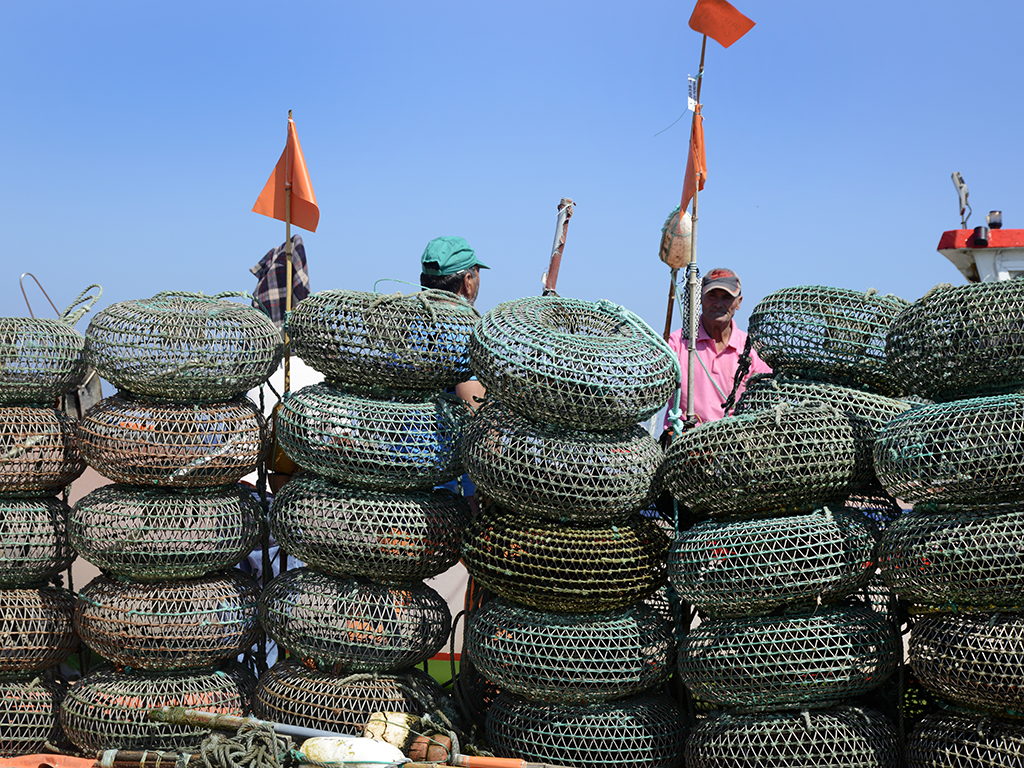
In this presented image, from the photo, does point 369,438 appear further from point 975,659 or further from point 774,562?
point 975,659

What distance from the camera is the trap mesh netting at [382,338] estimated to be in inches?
136

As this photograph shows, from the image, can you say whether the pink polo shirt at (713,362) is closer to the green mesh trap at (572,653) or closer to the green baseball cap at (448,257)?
the green baseball cap at (448,257)

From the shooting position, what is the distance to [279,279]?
249 inches

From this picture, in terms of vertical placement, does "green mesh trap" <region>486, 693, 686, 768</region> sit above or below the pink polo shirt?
below

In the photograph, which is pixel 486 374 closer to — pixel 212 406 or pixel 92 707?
pixel 212 406

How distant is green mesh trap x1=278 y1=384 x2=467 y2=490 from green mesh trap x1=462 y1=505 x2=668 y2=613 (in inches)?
12.5

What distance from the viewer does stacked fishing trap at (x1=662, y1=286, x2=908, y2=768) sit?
296 cm

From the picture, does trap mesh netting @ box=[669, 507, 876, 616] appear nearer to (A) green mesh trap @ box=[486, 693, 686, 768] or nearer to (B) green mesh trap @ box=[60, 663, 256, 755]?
(A) green mesh trap @ box=[486, 693, 686, 768]

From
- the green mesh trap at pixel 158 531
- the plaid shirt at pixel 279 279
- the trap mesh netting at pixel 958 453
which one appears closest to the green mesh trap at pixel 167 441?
the green mesh trap at pixel 158 531

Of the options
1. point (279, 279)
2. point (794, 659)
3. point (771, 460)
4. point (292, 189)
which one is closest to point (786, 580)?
point (794, 659)

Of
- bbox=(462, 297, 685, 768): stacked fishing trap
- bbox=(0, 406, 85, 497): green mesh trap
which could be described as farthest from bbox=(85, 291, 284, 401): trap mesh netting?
bbox=(462, 297, 685, 768): stacked fishing trap

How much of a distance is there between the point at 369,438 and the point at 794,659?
157 centimetres

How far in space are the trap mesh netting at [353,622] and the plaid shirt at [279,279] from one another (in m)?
3.06

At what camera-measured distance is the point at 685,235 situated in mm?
4449
